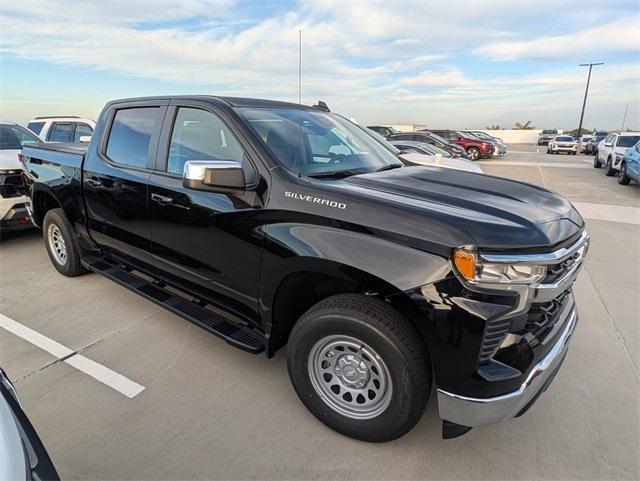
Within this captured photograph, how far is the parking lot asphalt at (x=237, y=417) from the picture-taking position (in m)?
2.19

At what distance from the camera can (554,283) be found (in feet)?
6.56

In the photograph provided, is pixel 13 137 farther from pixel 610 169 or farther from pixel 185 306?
pixel 610 169

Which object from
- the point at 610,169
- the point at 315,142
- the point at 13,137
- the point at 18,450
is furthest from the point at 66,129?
the point at 610,169

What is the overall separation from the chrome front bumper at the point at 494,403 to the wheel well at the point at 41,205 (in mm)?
4585

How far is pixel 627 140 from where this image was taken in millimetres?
15266

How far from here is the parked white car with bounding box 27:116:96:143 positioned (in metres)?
8.66

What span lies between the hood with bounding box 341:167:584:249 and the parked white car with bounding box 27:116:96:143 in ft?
26.7

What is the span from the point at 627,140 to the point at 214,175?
18.1m

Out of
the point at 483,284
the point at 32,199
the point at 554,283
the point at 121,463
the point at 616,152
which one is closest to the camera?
the point at 483,284

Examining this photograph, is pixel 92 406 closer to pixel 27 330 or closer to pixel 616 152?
pixel 27 330

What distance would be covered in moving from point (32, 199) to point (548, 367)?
211 inches

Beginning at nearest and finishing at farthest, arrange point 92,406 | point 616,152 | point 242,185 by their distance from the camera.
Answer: point 242,185
point 92,406
point 616,152

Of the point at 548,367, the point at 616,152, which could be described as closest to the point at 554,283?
the point at 548,367

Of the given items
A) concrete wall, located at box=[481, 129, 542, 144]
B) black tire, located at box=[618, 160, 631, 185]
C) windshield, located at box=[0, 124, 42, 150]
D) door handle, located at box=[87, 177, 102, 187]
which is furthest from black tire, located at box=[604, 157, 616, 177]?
concrete wall, located at box=[481, 129, 542, 144]
